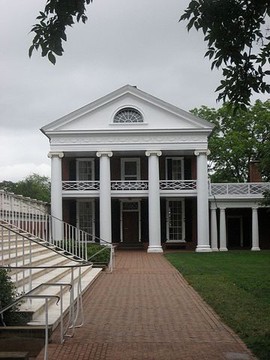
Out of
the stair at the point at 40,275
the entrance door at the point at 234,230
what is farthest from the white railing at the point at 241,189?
the stair at the point at 40,275

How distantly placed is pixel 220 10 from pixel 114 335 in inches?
206

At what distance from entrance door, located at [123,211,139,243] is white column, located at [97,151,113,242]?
2.54 metres

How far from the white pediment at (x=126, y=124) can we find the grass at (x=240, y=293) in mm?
12150

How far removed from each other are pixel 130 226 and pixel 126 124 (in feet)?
22.4

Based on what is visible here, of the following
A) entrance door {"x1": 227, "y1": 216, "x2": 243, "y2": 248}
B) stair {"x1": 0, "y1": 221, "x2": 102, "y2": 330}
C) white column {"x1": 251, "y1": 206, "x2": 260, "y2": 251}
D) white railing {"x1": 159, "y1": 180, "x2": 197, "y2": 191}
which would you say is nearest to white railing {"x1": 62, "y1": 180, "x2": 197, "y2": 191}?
white railing {"x1": 159, "y1": 180, "x2": 197, "y2": 191}

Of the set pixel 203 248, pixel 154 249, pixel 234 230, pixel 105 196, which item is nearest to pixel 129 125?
pixel 105 196

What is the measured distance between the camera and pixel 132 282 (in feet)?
56.7

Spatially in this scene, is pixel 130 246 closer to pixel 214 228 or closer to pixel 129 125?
pixel 214 228

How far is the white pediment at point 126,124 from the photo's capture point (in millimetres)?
34406

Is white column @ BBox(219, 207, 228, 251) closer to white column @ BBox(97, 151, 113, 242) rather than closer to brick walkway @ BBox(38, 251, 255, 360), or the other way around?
white column @ BBox(97, 151, 113, 242)

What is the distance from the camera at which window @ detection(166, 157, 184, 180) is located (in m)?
36.8

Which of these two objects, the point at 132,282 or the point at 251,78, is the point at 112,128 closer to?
the point at 132,282

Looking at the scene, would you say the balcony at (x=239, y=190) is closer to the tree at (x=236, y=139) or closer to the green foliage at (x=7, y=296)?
the tree at (x=236, y=139)

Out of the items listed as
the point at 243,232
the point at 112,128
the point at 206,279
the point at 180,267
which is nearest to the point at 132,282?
the point at 206,279
